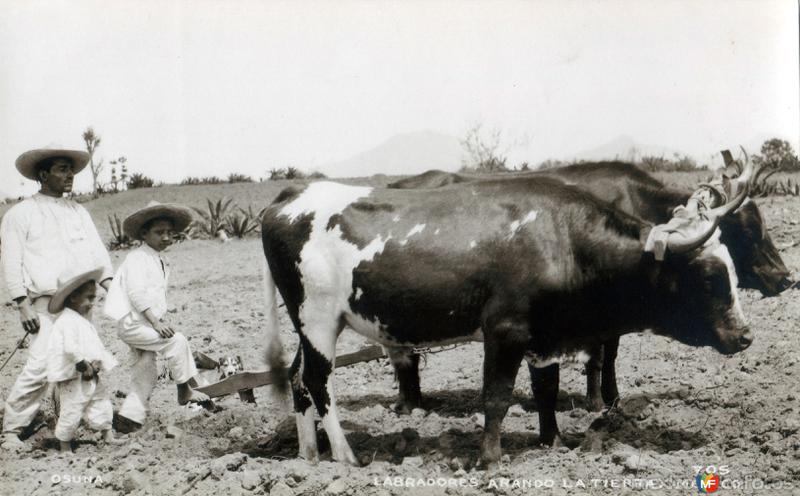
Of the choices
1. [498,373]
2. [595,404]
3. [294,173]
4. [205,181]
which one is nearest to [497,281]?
[498,373]

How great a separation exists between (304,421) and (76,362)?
5.17 feet

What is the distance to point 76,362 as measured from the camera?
507 cm

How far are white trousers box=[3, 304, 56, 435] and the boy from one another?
43cm

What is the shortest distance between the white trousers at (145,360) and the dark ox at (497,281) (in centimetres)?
98

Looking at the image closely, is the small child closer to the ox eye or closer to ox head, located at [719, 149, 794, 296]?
the ox eye

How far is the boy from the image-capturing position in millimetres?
5371

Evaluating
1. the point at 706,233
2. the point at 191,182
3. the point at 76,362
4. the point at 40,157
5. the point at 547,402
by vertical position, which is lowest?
the point at 547,402

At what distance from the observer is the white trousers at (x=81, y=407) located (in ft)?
16.7

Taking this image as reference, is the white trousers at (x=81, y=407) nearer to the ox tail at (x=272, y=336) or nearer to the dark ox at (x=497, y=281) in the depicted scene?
the ox tail at (x=272, y=336)

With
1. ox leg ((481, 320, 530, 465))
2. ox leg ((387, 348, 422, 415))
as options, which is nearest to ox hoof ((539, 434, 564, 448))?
ox leg ((481, 320, 530, 465))

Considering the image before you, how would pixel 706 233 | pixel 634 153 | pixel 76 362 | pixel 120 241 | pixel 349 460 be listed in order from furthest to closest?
pixel 634 153 → pixel 120 241 → pixel 76 362 → pixel 349 460 → pixel 706 233

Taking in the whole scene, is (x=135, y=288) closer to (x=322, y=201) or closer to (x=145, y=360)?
(x=145, y=360)

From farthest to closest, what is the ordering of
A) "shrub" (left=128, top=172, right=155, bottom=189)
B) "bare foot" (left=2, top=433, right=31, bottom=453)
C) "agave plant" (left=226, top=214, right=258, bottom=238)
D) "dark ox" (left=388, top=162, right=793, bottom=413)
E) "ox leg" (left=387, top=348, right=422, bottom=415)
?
"agave plant" (left=226, top=214, right=258, bottom=238), "shrub" (left=128, top=172, right=155, bottom=189), "ox leg" (left=387, top=348, right=422, bottom=415), "dark ox" (left=388, top=162, right=793, bottom=413), "bare foot" (left=2, top=433, right=31, bottom=453)

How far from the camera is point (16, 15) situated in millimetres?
6008
